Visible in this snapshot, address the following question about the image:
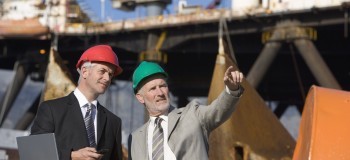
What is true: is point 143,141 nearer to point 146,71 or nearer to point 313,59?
point 146,71

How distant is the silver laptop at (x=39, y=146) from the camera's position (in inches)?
236

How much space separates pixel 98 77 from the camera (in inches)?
250

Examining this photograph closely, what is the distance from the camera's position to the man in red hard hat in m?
6.33

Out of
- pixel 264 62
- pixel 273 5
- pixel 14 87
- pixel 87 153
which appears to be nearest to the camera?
pixel 87 153

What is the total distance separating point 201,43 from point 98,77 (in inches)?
877

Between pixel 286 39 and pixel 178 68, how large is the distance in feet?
35.1

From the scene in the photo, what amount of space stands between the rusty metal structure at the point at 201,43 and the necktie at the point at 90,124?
48.9 ft

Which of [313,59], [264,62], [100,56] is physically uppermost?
[100,56]

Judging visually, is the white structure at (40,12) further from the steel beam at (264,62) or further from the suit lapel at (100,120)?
the suit lapel at (100,120)

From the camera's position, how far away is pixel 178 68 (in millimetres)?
35125

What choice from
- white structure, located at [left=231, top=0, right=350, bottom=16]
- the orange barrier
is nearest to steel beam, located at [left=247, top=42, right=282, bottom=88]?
white structure, located at [left=231, top=0, right=350, bottom=16]

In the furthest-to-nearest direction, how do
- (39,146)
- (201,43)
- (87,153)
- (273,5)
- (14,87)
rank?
(14,87)
(201,43)
(273,5)
(39,146)
(87,153)

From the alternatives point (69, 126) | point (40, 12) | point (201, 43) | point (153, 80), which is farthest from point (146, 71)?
point (40, 12)

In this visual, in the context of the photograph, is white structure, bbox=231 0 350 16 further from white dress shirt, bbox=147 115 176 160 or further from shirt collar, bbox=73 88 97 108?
shirt collar, bbox=73 88 97 108
